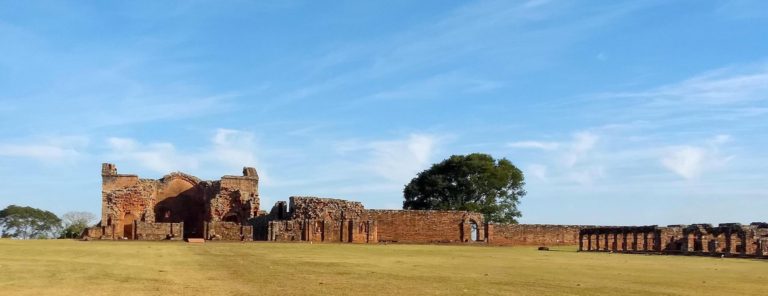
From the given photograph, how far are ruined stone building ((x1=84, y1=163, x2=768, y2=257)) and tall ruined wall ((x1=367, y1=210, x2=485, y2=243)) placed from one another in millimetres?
62

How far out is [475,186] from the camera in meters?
66.9

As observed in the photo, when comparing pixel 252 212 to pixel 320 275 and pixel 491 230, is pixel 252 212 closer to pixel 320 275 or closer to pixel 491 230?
pixel 491 230

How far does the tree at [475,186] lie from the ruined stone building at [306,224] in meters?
11.4

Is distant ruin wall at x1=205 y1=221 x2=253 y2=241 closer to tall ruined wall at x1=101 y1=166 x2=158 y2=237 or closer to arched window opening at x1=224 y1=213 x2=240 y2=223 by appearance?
tall ruined wall at x1=101 y1=166 x2=158 y2=237

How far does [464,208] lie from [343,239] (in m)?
22.8

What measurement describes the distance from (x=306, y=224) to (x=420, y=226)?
8.21 m

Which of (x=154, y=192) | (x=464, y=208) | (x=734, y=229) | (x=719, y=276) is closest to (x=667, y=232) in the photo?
(x=734, y=229)

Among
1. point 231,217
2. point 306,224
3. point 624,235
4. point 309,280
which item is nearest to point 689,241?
point 624,235

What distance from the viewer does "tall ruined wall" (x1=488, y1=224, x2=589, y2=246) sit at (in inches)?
2039

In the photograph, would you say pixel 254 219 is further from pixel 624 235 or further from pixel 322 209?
pixel 624 235

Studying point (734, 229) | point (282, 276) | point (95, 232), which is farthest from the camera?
point (95, 232)

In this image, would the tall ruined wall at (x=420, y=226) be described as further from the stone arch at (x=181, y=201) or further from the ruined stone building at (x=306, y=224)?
the stone arch at (x=181, y=201)

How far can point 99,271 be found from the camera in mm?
14109

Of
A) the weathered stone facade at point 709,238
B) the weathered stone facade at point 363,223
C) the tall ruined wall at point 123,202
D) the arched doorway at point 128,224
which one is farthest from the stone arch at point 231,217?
the weathered stone facade at point 709,238
